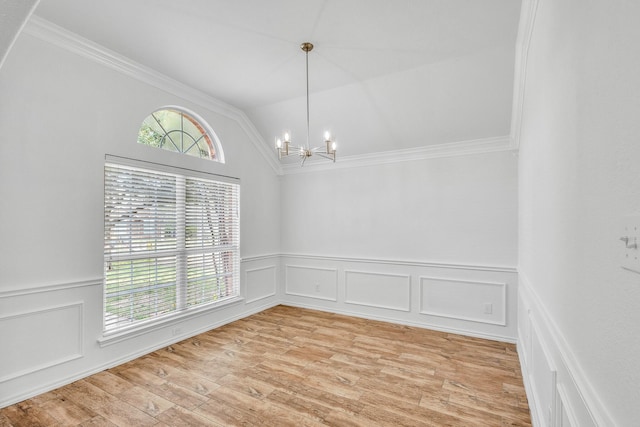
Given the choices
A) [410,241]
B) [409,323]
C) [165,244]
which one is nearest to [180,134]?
[165,244]

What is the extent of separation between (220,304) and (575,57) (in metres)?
4.22

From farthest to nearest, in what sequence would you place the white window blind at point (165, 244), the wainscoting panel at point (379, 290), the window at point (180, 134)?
1. the wainscoting panel at point (379, 290)
2. the window at point (180, 134)
3. the white window blind at point (165, 244)

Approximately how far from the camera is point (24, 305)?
2.48 m

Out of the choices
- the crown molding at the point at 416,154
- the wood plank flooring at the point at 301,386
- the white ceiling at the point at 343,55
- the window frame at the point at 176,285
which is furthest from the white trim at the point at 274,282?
the white ceiling at the point at 343,55

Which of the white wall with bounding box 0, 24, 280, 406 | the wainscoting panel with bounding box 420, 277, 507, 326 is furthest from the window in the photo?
the wainscoting panel with bounding box 420, 277, 507, 326

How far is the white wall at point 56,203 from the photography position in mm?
2428

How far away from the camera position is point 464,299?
3.97 m

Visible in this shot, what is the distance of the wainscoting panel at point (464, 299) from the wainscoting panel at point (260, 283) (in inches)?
94.4

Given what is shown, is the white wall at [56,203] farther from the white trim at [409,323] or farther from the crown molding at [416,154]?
the crown molding at [416,154]

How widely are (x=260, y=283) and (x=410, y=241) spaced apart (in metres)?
2.41

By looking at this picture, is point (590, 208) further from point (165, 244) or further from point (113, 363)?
point (113, 363)

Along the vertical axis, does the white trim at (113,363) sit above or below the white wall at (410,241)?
below

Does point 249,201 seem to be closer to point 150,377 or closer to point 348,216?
point 348,216

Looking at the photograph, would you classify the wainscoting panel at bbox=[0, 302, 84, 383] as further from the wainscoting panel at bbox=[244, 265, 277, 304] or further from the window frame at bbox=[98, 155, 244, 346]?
the wainscoting panel at bbox=[244, 265, 277, 304]
